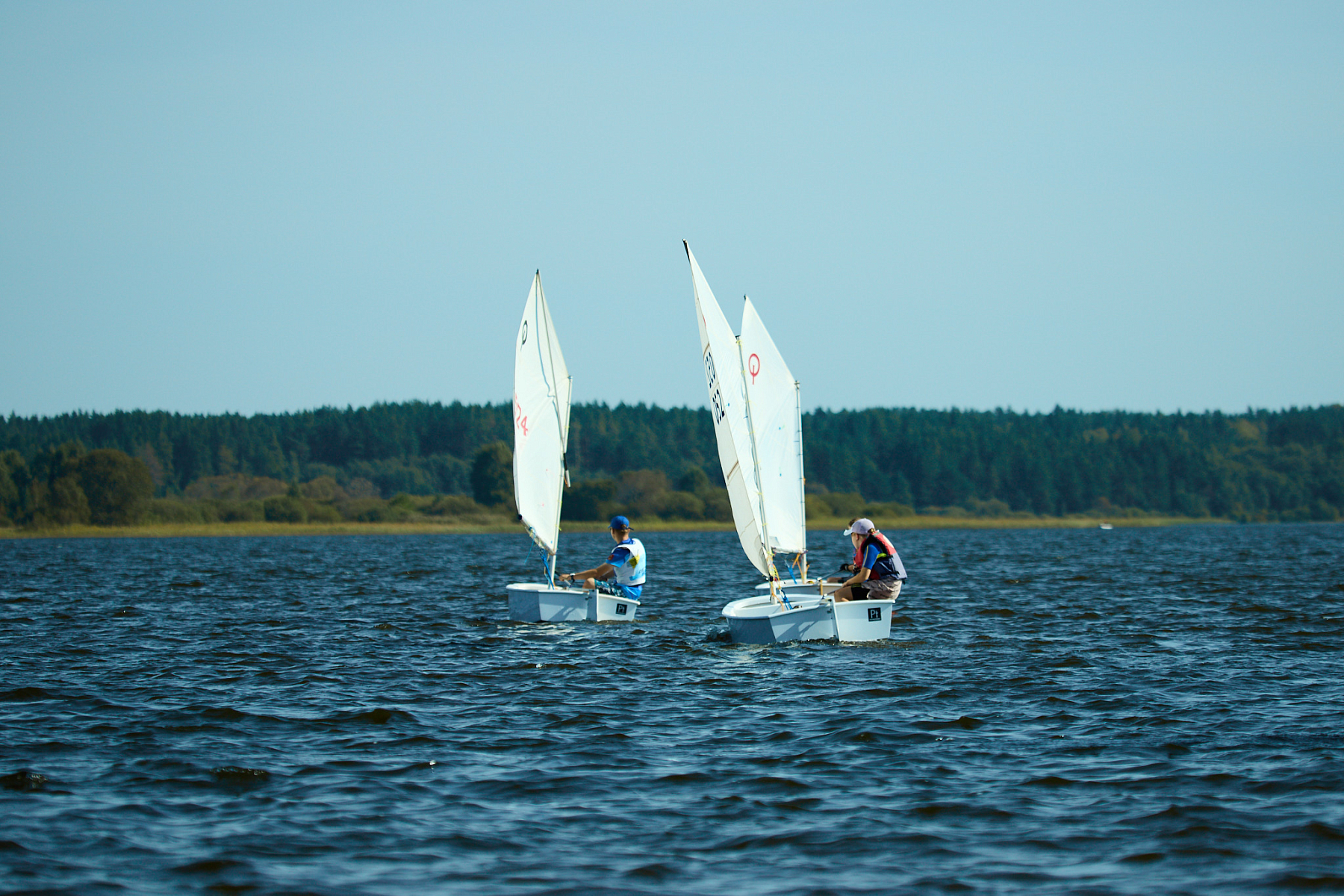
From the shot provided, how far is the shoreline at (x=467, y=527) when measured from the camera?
377 feet

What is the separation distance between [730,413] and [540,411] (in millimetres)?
6918

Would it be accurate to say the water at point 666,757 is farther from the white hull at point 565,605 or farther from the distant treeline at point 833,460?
the distant treeline at point 833,460

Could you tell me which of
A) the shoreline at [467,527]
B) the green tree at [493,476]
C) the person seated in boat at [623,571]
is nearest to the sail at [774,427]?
the person seated in boat at [623,571]

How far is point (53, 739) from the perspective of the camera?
1450 cm

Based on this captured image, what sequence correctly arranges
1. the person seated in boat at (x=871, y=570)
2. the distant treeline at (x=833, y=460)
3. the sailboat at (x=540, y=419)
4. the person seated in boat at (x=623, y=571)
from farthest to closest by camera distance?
1. the distant treeline at (x=833, y=460)
2. the sailboat at (x=540, y=419)
3. the person seated in boat at (x=623, y=571)
4. the person seated in boat at (x=871, y=570)

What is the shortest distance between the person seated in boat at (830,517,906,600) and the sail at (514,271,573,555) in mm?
8687

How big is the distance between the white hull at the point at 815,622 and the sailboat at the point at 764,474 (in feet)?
0.06

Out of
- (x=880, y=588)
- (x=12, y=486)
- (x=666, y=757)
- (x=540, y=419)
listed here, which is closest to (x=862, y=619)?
(x=880, y=588)

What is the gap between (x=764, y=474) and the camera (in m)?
24.8

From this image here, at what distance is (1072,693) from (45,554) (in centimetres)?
6993

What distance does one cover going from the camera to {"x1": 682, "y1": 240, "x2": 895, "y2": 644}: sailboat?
22.1m

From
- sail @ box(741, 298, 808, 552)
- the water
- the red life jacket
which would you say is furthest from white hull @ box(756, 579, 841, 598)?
the water

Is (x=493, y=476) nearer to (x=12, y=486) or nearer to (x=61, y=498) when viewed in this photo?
(x=61, y=498)

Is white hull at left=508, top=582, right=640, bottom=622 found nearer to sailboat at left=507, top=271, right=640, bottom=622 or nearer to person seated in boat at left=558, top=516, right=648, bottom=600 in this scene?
person seated in boat at left=558, top=516, right=648, bottom=600
